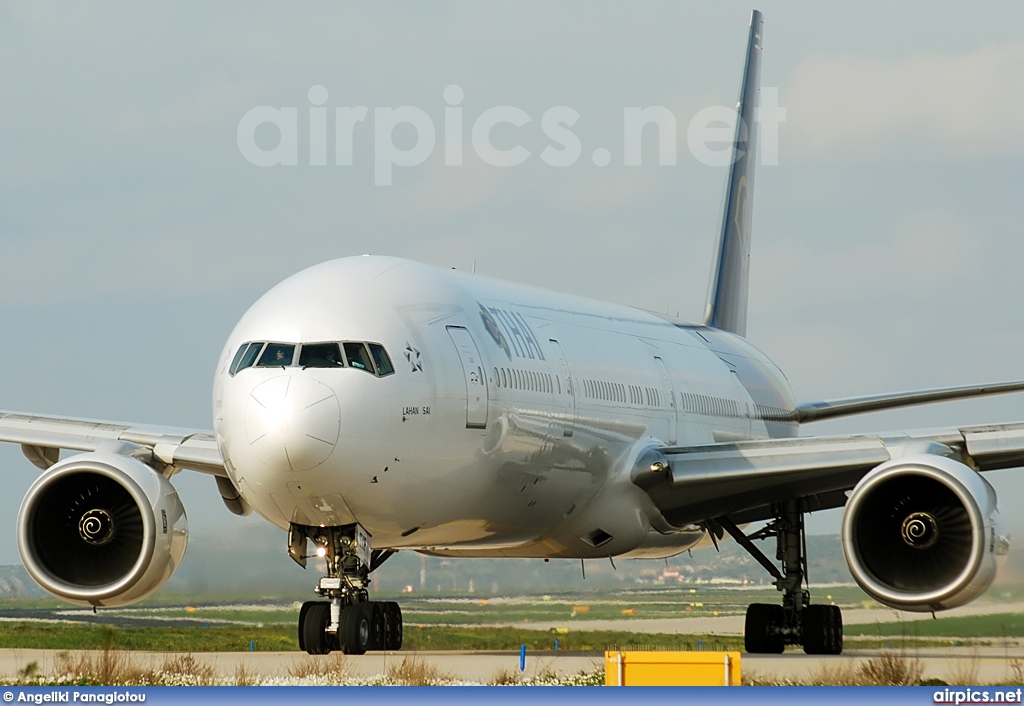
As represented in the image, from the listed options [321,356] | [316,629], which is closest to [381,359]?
[321,356]

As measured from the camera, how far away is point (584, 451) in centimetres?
1766

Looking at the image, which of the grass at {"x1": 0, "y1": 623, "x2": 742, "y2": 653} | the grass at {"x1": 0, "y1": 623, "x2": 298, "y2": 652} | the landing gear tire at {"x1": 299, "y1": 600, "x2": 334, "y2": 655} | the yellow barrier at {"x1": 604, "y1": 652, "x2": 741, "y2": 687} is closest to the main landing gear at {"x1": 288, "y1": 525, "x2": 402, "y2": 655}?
the landing gear tire at {"x1": 299, "y1": 600, "x2": 334, "y2": 655}

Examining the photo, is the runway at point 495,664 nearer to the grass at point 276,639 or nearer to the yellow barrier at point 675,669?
the grass at point 276,639

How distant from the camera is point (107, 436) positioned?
691 inches

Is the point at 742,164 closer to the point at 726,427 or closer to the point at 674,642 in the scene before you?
the point at 726,427

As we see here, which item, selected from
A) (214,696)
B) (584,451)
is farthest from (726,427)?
(214,696)

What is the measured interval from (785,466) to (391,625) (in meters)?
4.68

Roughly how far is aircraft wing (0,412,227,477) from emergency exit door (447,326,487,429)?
3120 millimetres

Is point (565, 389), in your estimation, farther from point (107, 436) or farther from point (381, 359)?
point (107, 436)

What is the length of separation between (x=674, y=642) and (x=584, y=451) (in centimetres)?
456

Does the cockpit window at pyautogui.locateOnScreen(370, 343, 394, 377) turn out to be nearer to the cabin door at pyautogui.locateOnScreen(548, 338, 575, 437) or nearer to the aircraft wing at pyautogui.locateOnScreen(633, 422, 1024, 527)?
the cabin door at pyautogui.locateOnScreen(548, 338, 575, 437)

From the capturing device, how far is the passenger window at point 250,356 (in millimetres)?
14008

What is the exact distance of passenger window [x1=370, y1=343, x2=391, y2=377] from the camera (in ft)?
46.1

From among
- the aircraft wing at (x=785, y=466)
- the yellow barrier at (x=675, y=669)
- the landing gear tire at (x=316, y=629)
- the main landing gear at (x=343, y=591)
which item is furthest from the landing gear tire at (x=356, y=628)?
the aircraft wing at (x=785, y=466)
